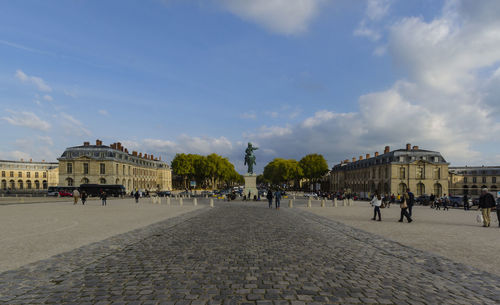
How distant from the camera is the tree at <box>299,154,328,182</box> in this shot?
97375mm

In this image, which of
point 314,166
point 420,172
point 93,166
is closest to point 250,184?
point 420,172

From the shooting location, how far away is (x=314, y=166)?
97.5 m

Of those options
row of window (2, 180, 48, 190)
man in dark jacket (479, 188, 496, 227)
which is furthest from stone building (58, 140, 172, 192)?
man in dark jacket (479, 188, 496, 227)

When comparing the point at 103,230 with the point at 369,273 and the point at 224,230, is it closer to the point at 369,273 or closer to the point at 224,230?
the point at 224,230

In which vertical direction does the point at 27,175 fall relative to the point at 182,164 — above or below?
below

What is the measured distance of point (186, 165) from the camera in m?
95.1

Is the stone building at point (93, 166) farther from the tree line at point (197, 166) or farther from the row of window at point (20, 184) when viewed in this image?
the row of window at point (20, 184)

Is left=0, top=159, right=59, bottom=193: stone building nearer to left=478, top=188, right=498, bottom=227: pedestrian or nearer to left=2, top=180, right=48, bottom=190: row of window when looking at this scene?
left=2, top=180, right=48, bottom=190: row of window

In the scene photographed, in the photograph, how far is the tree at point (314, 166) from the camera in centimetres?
9738

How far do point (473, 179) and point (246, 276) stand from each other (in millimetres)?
124430

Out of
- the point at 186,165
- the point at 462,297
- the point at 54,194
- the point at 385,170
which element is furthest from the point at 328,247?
the point at 186,165

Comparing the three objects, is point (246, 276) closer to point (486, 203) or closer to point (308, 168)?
point (486, 203)

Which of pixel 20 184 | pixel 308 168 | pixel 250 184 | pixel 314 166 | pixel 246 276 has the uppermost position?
pixel 314 166

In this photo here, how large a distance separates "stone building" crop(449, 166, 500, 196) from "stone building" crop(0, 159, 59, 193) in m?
145
